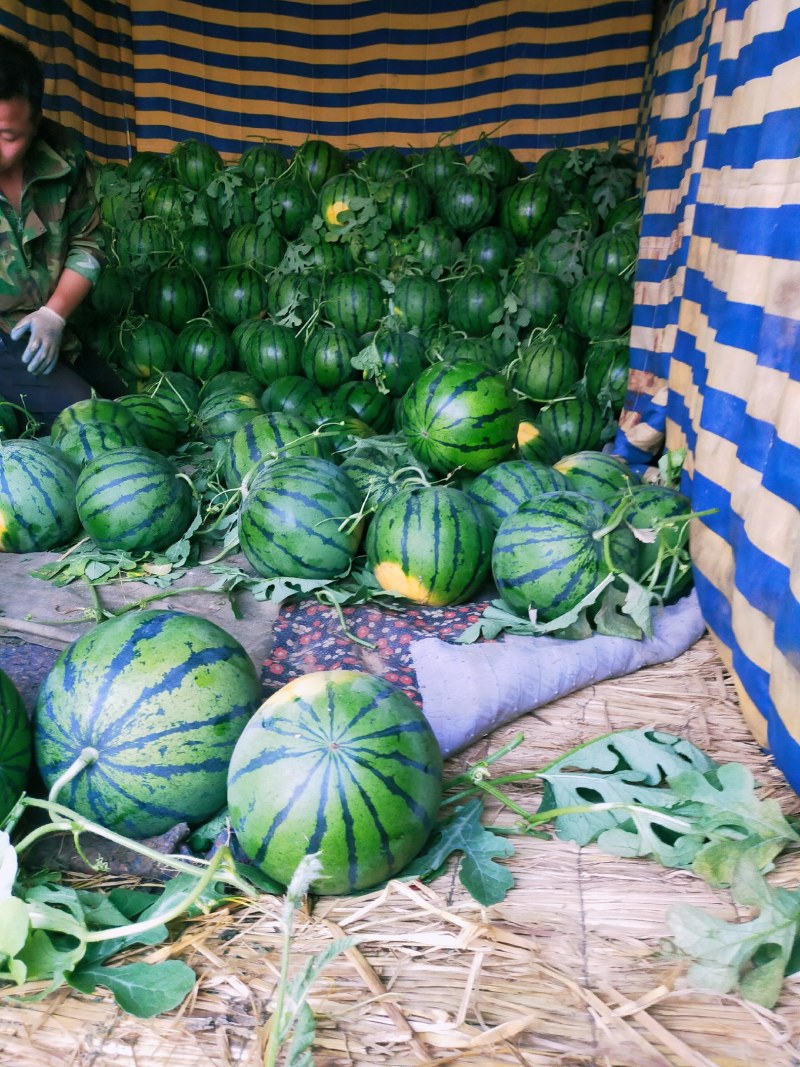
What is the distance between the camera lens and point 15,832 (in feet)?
5.09

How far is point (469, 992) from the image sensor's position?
3.95 ft

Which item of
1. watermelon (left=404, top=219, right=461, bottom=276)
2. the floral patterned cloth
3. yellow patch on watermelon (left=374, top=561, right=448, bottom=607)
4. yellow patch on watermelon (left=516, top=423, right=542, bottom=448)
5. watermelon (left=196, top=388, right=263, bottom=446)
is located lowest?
the floral patterned cloth

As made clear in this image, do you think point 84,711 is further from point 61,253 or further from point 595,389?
point 61,253

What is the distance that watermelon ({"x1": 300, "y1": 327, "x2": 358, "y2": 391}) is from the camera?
3836 mm

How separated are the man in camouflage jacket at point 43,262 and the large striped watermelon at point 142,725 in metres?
2.57

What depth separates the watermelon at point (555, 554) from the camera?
7.23 ft

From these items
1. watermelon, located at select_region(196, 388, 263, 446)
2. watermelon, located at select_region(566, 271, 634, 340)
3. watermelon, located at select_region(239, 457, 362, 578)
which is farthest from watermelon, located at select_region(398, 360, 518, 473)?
watermelon, located at select_region(566, 271, 634, 340)

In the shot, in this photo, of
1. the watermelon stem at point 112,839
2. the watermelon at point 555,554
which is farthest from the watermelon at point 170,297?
the watermelon stem at point 112,839

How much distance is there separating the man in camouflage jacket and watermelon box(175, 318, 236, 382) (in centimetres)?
49

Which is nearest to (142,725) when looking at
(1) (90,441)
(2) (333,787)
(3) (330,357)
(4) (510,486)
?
(2) (333,787)

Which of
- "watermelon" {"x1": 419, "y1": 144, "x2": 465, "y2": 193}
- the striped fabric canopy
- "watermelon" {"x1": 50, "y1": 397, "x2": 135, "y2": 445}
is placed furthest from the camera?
"watermelon" {"x1": 419, "y1": 144, "x2": 465, "y2": 193}

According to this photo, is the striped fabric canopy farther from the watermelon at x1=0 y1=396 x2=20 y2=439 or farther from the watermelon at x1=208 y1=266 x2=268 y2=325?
the watermelon at x1=0 y1=396 x2=20 y2=439

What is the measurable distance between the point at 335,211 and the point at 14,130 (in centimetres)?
171

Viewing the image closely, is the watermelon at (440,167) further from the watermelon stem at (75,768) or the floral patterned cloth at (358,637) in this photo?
the watermelon stem at (75,768)
